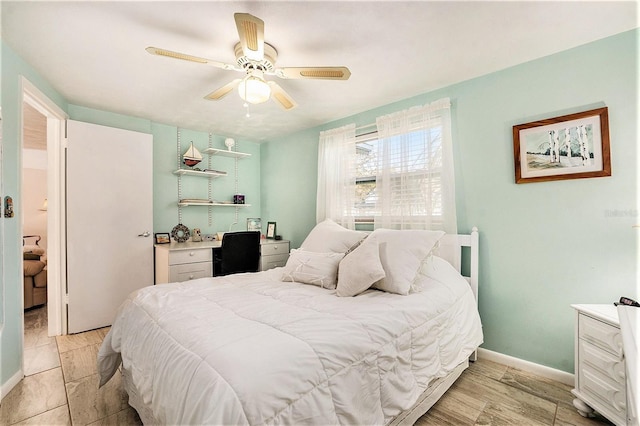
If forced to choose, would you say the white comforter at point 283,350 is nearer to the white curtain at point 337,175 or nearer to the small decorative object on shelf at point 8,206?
the small decorative object on shelf at point 8,206

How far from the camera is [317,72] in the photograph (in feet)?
6.15

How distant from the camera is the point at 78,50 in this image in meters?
2.07

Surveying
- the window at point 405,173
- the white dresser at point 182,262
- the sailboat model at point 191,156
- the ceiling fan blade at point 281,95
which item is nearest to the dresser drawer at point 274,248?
the white dresser at point 182,262

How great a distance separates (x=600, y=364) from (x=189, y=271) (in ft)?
11.4

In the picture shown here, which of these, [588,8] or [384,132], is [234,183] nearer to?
[384,132]

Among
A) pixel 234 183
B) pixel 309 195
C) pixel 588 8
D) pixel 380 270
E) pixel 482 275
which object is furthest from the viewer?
pixel 234 183

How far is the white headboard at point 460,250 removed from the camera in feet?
7.98

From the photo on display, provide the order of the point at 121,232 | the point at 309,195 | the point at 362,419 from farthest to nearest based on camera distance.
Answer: the point at 309,195, the point at 121,232, the point at 362,419

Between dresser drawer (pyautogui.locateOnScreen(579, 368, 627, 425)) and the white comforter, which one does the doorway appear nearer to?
the white comforter

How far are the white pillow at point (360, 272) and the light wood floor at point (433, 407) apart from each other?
83 centimetres

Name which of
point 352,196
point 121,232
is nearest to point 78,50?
point 121,232

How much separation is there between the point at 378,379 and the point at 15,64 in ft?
10.4

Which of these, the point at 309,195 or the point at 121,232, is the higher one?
the point at 309,195

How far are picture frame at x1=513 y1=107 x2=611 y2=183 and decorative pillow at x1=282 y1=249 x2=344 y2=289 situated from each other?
159 centimetres
